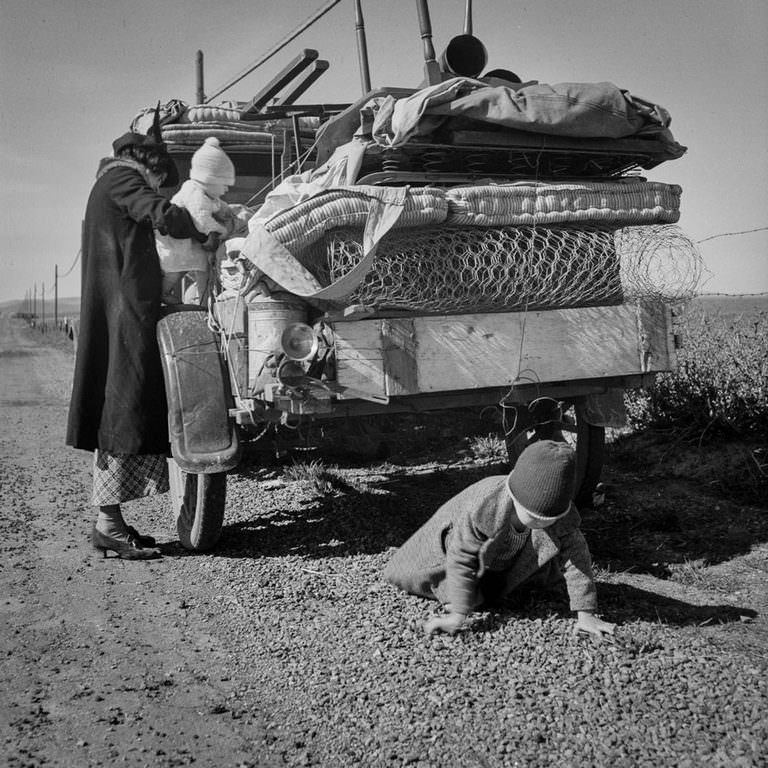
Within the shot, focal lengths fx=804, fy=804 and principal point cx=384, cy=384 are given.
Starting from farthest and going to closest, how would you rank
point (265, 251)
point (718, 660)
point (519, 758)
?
1. point (265, 251)
2. point (718, 660)
3. point (519, 758)

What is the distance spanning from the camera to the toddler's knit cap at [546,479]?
8.83ft

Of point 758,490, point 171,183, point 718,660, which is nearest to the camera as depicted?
point 718,660

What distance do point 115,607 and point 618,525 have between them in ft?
8.62

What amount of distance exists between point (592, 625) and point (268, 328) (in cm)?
169

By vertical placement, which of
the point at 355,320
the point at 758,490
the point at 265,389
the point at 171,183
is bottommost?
the point at 758,490

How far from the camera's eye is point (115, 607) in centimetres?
343

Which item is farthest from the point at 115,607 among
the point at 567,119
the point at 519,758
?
the point at 567,119

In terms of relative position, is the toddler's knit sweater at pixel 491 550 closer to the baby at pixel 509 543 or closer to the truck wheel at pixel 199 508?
the baby at pixel 509 543

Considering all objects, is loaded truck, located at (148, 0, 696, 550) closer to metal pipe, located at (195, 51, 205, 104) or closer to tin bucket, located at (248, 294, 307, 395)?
tin bucket, located at (248, 294, 307, 395)

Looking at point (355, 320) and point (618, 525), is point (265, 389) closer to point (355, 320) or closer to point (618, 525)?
point (355, 320)

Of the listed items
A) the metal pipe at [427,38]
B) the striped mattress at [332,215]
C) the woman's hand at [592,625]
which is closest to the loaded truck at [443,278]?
the striped mattress at [332,215]

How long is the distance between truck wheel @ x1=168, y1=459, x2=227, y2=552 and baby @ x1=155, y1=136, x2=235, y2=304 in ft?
3.53

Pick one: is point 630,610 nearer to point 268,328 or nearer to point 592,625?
point 592,625

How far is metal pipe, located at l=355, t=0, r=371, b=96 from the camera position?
500cm
